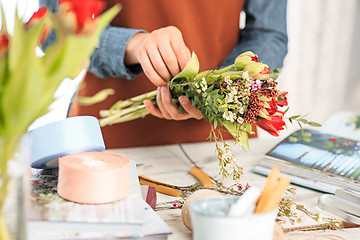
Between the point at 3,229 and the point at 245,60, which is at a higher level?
the point at 245,60

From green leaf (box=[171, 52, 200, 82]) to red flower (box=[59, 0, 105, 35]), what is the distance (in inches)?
15.4

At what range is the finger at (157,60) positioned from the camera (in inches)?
32.8

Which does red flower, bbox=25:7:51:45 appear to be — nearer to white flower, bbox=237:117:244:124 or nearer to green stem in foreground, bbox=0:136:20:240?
green stem in foreground, bbox=0:136:20:240

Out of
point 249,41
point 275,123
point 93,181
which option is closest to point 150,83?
point 249,41

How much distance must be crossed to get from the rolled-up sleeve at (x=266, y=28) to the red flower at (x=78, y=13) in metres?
0.86

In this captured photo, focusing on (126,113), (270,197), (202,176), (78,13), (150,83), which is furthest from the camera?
(150,83)

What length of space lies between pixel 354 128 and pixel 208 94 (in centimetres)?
51

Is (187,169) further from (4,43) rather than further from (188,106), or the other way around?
(4,43)

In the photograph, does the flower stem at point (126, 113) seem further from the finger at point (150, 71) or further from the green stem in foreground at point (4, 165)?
the green stem in foreground at point (4, 165)

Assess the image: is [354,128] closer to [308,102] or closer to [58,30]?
[58,30]

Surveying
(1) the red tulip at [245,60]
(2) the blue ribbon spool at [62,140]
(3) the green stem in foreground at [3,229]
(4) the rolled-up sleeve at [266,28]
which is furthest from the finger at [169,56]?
(3) the green stem in foreground at [3,229]

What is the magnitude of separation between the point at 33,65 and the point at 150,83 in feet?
2.78

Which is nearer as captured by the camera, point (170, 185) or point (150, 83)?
point (170, 185)

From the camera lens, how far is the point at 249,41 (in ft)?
4.03
